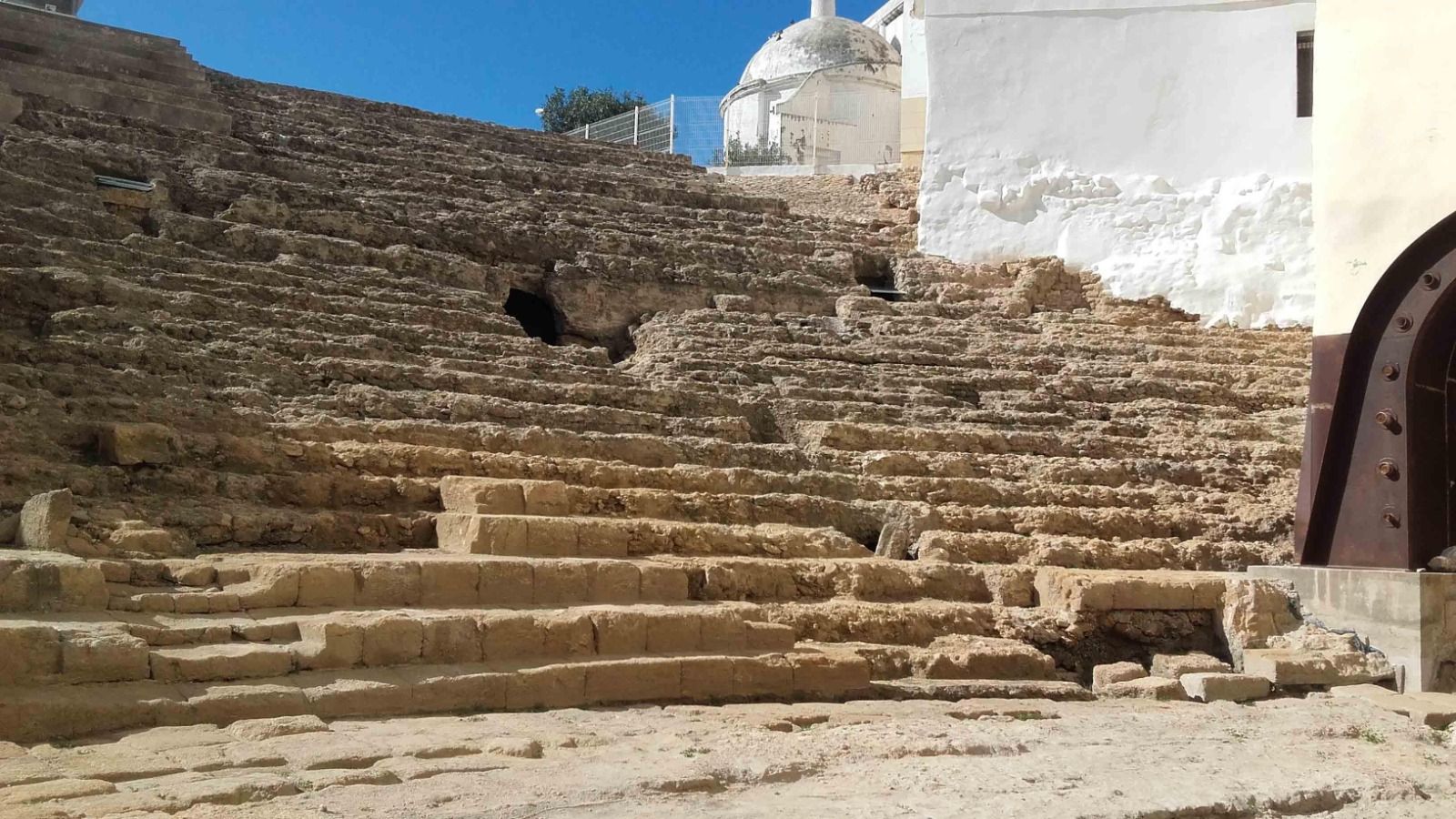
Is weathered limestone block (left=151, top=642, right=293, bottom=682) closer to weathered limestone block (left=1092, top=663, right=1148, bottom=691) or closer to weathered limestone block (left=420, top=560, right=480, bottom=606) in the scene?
weathered limestone block (left=420, top=560, right=480, bottom=606)

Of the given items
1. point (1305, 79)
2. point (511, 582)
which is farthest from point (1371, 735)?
point (1305, 79)

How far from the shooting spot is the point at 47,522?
521 cm

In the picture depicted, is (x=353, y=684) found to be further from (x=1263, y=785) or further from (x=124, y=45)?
(x=124, y=45)

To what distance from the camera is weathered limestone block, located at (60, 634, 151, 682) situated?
169 inches

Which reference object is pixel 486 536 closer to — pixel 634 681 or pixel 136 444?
pixel 634 681

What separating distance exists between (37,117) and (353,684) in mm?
8062

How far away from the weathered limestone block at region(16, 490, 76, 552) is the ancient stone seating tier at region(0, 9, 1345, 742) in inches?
0.7

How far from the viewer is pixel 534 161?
14062 mm

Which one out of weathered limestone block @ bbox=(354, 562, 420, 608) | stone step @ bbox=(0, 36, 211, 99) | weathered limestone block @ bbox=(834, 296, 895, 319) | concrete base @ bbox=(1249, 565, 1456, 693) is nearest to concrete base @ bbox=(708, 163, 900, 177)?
weathered limestone block @ bbox=(834, 296, 895, 319)

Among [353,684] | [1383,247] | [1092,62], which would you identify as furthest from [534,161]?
[353,684]

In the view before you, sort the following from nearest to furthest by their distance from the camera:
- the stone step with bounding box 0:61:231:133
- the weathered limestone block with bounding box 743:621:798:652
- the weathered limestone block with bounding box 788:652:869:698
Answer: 1. the weathered limestone block with bounding box 788:652:869:698
2. the weathered limestone block with bounding box 743:621:798:652
3. the stone step with bounding box 0:61:231:133

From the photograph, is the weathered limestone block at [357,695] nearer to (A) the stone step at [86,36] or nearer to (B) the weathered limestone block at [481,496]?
(B) the weathered limestone block at [481,496]

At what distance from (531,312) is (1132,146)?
7.62 metres

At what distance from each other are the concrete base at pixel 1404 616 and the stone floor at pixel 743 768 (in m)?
1.61
